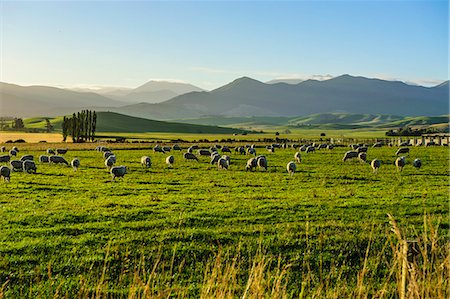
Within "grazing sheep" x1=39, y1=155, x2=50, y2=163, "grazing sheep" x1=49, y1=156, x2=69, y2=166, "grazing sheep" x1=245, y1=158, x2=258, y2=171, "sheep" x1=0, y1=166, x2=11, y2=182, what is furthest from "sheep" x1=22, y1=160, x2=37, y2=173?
"grazing sheep" x1=245, y1=158, x2=258, y2=171

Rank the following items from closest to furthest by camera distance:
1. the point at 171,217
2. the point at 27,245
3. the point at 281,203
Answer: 1. the point at 27,245
2. the point at 171,217
3. the point at 281,203

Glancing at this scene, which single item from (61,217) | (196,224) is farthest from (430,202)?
(61,217)

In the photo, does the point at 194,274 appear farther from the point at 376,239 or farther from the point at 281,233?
the point at 376,239

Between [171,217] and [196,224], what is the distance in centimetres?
129

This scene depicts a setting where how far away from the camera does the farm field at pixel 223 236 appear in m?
6.84

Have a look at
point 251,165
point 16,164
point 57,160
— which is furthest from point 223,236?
point 57,160

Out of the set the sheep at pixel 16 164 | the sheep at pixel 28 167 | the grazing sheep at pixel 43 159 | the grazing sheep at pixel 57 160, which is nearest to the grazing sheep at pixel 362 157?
the grazing sheep at pixel 57 160

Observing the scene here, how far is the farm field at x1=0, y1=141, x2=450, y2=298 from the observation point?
6838 mm

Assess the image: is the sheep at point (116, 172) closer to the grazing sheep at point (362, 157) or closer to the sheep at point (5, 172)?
the sheep at point (5, 172)

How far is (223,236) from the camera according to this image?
1403 cm

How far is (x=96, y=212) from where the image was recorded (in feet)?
57.0

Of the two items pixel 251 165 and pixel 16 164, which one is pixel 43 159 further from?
pixel 251 165

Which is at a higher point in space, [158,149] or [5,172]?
[158,149]

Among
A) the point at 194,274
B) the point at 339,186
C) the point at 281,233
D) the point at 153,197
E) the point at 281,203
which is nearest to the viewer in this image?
the point at 194,274
